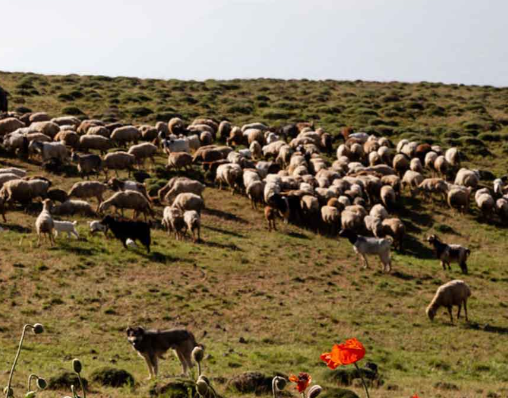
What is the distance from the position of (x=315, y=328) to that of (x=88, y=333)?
612 cm

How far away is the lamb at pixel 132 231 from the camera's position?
75.6ft

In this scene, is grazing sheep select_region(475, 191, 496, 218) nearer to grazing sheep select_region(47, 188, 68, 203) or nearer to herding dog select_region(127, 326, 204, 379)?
grazing sheep select_region(47, 188, 68, 203)

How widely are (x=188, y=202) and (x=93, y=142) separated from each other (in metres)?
10.0

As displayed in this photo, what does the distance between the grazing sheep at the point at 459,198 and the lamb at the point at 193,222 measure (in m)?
12.9

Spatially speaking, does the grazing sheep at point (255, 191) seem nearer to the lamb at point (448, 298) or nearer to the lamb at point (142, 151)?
the lamb at point (142, 151)

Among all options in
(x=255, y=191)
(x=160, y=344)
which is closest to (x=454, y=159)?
(x=255, y=191)

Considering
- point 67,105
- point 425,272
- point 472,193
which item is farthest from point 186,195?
point 67,105

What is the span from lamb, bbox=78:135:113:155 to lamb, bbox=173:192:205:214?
9.22 metres

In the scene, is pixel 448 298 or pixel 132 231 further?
pixel 132 231

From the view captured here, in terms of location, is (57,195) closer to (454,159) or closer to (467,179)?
(467,179)

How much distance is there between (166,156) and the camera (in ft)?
121

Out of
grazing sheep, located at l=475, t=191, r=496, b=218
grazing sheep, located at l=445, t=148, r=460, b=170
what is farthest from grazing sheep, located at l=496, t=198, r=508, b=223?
grazing sheep, located at l=445, t=148, r=460, b=170

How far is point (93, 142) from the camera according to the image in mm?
34500

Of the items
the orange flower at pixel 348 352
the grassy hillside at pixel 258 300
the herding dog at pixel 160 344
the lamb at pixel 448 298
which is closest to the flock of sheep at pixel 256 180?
the lamb at pixel 448 298
